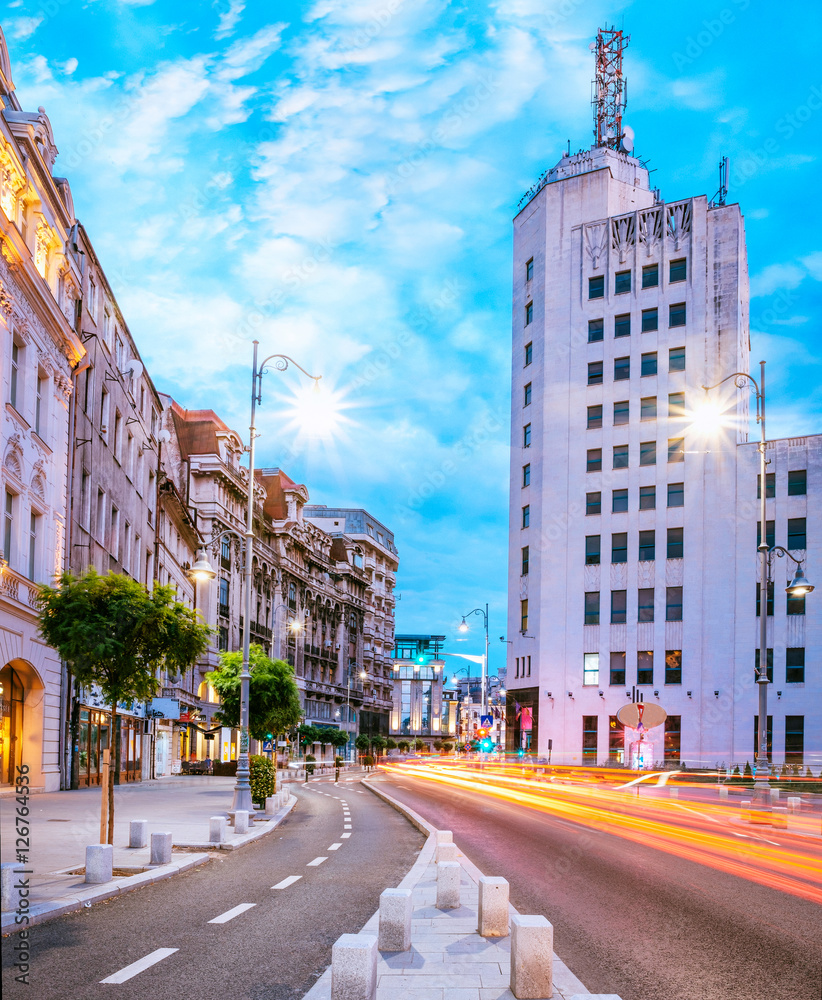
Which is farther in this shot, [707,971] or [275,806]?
[275,806]

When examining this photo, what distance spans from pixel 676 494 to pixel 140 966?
5781cm

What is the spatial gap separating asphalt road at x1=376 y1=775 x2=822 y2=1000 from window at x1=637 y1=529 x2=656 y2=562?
145 feet

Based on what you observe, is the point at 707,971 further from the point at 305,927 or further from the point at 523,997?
the point at 305,927

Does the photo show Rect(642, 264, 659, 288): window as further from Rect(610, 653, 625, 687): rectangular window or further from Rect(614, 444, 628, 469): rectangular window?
Rect(610, 653, 625, 687): rectangular window

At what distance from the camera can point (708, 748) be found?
58.8 metres

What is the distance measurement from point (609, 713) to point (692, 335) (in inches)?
943

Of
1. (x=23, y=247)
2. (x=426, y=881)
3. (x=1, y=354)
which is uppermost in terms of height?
(x=23, y=247)

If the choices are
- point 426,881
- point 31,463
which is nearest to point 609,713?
point 31,463

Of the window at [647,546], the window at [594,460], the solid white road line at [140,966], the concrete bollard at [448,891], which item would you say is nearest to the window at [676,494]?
the window at [647,546]

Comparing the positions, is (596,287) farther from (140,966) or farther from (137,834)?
(140,966)

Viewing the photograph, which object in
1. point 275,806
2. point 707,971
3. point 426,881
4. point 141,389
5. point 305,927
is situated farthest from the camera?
point 141,389

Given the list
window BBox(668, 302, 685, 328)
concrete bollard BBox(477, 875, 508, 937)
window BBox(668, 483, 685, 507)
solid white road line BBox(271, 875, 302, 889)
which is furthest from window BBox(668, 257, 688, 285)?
concrete bollard BBox(477, 875, 508, 937)

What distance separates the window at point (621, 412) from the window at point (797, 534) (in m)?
11.9

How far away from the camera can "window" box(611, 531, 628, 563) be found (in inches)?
2499
